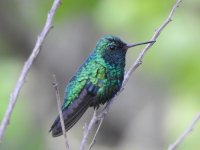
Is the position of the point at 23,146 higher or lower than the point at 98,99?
lower

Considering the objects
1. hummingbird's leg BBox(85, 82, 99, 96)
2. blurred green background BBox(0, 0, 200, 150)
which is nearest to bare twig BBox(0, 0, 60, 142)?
hummingbird's leg BBox(85, 82, 99, 96)

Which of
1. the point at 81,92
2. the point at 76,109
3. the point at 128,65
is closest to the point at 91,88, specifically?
the point at 81,92

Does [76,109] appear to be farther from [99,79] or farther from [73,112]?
[99,79]

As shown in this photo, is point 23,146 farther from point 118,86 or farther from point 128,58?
point 118,86

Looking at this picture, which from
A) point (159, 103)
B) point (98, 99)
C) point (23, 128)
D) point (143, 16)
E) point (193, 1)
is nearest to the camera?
point (98, 99)

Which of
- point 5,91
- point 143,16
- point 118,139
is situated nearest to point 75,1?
point 143,16

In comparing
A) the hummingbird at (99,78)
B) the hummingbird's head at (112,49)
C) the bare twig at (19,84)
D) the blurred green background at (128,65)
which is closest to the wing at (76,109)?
the hummingbird at (99,78)
